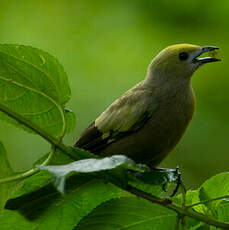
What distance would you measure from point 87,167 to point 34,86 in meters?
0.66

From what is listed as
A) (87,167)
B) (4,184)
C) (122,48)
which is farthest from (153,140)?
(122,48)

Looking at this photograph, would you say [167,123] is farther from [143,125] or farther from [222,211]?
[222,211]

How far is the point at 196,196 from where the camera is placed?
271cm

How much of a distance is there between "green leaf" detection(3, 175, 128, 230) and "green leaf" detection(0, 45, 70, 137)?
268 mm

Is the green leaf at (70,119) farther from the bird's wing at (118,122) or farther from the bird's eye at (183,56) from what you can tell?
the bird's eye at (183,56)

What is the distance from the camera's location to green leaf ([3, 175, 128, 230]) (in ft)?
7.36

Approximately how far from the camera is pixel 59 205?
2.28 m

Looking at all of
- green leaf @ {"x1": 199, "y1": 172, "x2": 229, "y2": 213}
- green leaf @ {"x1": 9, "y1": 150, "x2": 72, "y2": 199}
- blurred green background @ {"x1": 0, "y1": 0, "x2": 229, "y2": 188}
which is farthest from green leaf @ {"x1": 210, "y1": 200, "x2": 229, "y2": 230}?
blurred green background @ {"x1": 0, "y1": 0, "x2": 229, "y2": 188}

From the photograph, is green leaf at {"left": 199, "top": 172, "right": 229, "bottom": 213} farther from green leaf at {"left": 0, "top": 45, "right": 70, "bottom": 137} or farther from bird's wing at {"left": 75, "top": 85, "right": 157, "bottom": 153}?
bird's wing at {"left": 75, "top": 85, "right": 157, "bottom": 153}

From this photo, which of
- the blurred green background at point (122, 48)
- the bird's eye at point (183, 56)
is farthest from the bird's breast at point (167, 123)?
the blurred green background at point (122, 48)

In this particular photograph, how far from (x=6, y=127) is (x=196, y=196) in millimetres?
5677

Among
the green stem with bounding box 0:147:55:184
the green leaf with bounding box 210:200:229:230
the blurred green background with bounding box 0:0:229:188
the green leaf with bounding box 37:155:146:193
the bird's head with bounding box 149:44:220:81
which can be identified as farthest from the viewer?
the blurred green background with bounding box 0:0:229:188

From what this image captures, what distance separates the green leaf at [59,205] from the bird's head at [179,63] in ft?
7.96

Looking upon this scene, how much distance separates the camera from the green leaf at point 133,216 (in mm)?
2377
